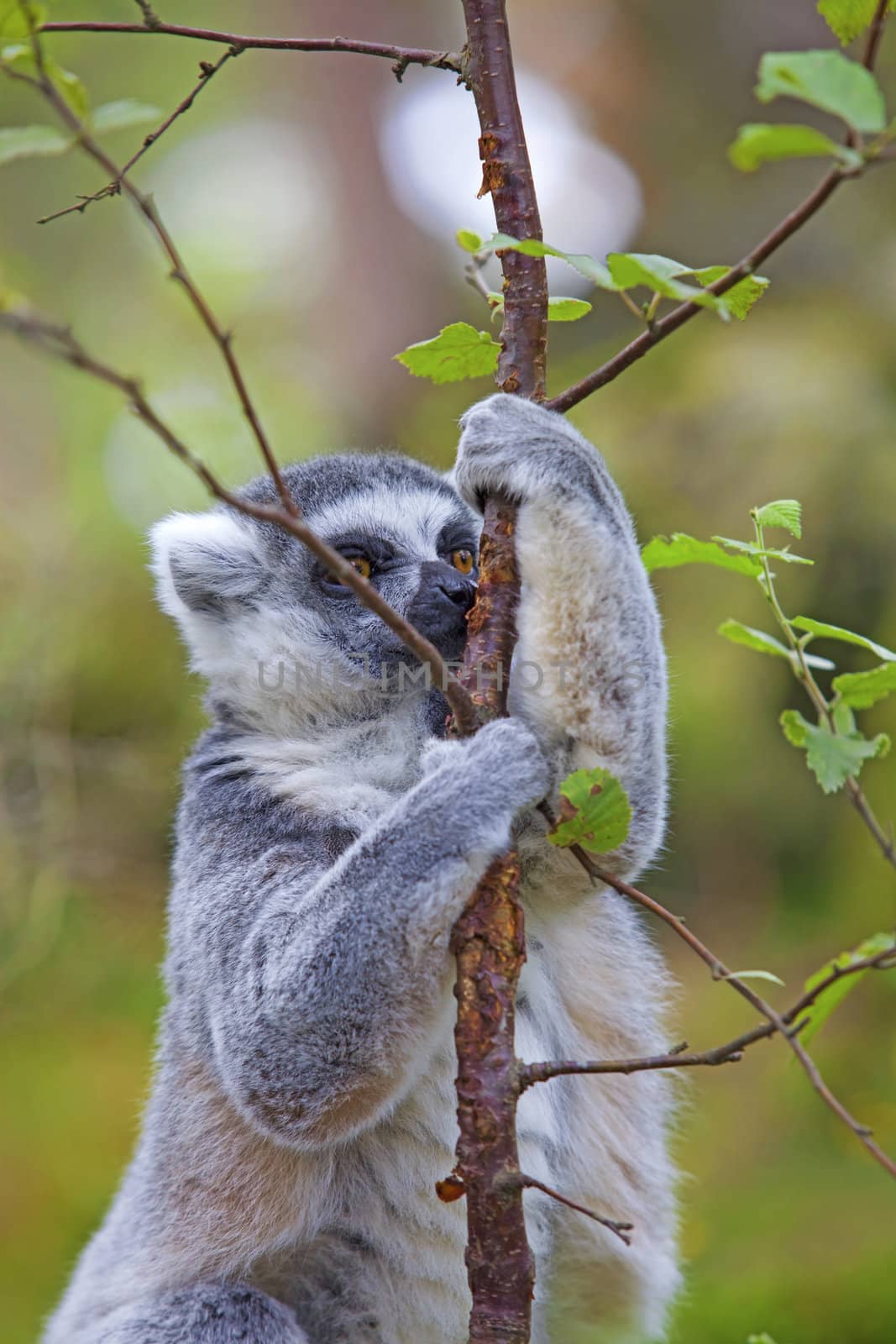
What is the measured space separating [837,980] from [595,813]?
15.3 inches

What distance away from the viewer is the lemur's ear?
3113mm

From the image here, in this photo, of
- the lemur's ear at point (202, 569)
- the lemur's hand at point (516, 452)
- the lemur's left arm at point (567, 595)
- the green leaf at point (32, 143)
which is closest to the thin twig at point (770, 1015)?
the lemur's left arm at point (567, 595)

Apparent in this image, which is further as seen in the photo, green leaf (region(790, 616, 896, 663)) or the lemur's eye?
the lemur's eye

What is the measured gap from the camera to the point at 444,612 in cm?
274

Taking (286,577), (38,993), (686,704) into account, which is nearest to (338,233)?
(686,704)

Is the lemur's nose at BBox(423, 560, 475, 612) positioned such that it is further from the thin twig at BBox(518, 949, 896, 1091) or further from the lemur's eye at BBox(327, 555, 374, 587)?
the thin twig at BBox(518, 949, 896, 1091)

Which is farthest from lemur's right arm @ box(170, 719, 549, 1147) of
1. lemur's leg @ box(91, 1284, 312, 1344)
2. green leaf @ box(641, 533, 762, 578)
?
lemur's leg @ box(91, 1284, 312, 1344)

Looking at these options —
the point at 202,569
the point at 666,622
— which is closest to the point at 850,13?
the point at 202,569

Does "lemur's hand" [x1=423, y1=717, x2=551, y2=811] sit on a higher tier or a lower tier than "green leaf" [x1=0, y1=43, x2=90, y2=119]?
lower

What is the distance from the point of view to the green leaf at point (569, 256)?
144cm

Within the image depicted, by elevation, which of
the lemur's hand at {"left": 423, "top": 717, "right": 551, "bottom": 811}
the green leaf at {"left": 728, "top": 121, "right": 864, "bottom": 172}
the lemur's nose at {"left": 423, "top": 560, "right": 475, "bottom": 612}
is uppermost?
the lemur's nose at {"left": 423, "top": 560, "right": 475, "bottom": 612}

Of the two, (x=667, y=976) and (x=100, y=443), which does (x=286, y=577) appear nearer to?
(x=667, y=976)

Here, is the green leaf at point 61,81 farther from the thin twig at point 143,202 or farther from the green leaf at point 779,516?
the green leaf at point 779,516

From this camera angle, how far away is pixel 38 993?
6.89 m
